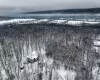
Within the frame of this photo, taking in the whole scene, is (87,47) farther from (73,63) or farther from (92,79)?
(92,79)

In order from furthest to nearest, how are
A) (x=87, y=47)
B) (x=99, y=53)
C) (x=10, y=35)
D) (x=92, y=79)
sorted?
(x=10, y=35) → (x=87, y=47) → (x=99, y=53) → (x=92, y=79)

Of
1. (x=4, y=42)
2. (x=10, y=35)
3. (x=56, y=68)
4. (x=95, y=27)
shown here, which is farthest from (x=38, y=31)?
→ (x=56, y=68)

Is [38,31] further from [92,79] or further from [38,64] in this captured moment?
[92,79]

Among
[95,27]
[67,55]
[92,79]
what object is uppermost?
[95,27]

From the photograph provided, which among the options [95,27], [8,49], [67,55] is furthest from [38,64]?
[95,27]

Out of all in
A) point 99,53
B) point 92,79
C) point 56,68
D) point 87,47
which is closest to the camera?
point 92,79

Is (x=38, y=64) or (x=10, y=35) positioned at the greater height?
(x=10, y=35)

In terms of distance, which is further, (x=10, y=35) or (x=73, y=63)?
(x=10, y=35)
